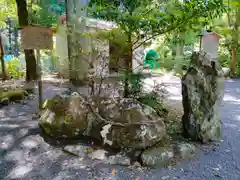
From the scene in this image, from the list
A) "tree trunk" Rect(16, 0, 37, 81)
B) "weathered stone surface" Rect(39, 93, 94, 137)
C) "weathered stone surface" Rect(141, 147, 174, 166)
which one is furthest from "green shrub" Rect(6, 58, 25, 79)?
"weathered stone surface" Rect(141, 147, 174, 166)

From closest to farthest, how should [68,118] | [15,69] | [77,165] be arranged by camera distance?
[77,165] → [68,118] → [15,69]

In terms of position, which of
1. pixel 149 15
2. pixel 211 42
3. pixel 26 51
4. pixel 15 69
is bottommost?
pixel 15 69

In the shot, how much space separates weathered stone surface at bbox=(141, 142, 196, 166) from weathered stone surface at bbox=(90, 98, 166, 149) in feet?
0.45

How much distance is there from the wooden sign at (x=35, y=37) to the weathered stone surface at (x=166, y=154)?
9.05 feet

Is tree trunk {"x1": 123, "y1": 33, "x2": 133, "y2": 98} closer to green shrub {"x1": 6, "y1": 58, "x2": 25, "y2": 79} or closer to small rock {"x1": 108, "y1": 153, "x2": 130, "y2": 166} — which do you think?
small rock {"x1": 108, "y1": 153, "x2": 130, "y2": 166}

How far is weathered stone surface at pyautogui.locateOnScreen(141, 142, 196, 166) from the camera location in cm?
252

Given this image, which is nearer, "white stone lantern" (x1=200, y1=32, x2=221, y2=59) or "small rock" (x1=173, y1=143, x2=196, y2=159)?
"small rock" (x1=173, y1=143, x2=196, y2=159)

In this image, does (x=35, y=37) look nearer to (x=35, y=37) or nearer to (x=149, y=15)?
(x=35, y=37)

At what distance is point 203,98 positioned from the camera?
306cm

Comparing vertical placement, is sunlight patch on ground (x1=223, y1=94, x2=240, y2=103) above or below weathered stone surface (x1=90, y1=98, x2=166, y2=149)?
below

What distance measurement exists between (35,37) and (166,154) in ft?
10.1

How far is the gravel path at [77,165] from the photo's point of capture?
2.30 m

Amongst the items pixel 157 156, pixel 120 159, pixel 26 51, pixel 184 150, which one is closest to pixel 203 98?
pixel 184 150

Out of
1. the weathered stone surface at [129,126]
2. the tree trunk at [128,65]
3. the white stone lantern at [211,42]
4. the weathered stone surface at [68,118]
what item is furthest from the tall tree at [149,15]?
the white stone lantern at [211,42]
